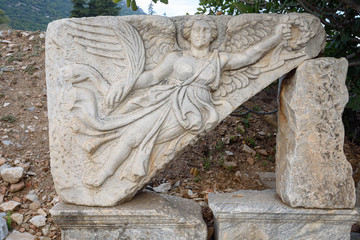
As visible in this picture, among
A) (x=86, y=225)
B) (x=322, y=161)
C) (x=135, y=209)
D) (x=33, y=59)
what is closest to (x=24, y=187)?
(x=86, y=225)

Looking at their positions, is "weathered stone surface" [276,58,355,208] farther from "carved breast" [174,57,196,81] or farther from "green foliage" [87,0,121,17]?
"green foliage" [87,0,121,17]

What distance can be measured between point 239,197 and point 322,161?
2.24 ft

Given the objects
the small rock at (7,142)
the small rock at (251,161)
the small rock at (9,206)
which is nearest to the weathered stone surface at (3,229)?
the small rock at (9,206)

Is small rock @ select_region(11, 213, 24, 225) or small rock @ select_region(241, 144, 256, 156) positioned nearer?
small rock @ select_region(11, 213, 24, 225)

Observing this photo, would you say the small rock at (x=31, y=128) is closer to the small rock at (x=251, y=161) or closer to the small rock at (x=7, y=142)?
the small rock at (x=7, y=142)

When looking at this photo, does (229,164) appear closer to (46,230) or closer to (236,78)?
(236,78)

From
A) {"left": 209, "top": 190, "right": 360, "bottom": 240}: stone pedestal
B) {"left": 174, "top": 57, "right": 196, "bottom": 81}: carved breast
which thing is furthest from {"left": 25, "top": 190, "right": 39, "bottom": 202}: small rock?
{"left": 174, "top": 57, "right": 196, "bottom": 81}: carved breast

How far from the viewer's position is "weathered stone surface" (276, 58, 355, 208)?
86.4 inches

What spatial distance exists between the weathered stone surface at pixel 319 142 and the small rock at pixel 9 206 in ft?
7.52

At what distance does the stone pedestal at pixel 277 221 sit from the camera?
7.28 feet

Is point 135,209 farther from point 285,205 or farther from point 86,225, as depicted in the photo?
point 285,205

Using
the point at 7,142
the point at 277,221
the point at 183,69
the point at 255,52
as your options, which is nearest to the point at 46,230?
the point at 7,142

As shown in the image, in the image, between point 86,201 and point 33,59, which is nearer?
point 86,201

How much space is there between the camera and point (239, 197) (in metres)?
2.46
